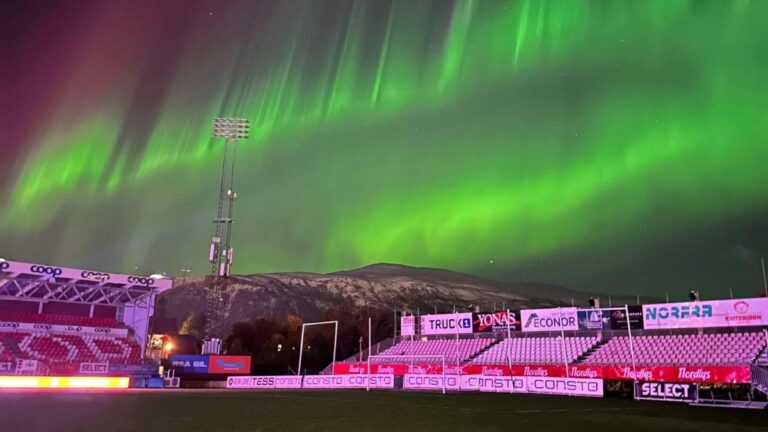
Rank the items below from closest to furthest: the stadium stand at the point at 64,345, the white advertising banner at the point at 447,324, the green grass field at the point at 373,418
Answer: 1. the green grass field at the point at 373,418
2. the stadium stand at the point at 64,345
3. the white advertising banner at the point at 447,324

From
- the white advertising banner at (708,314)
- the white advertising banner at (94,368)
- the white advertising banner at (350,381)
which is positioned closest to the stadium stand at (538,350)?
the white advertising banner at (708,314)

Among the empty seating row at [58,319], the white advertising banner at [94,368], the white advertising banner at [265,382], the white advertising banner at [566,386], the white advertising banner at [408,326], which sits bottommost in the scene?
the white advertising banner at [265,382]

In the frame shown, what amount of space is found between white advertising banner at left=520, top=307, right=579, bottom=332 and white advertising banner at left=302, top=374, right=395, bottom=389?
49.1 feet

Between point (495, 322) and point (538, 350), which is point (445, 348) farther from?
point (538, 350)

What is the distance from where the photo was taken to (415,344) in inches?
2224

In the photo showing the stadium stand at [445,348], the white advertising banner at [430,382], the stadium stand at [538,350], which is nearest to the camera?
the white advertising banner at [430,382]

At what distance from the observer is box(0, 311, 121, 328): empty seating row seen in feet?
156

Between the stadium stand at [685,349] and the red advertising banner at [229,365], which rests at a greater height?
the stadium stand at [685,349]

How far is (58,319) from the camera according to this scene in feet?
164

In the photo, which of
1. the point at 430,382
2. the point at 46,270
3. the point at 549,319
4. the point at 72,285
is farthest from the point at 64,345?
the point at 549,319

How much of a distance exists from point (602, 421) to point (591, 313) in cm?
3075

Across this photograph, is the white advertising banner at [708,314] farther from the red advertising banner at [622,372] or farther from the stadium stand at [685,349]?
the red advertising banner at [622,372]

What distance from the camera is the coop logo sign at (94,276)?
4875 centimetres

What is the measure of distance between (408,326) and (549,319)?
1534 cm
